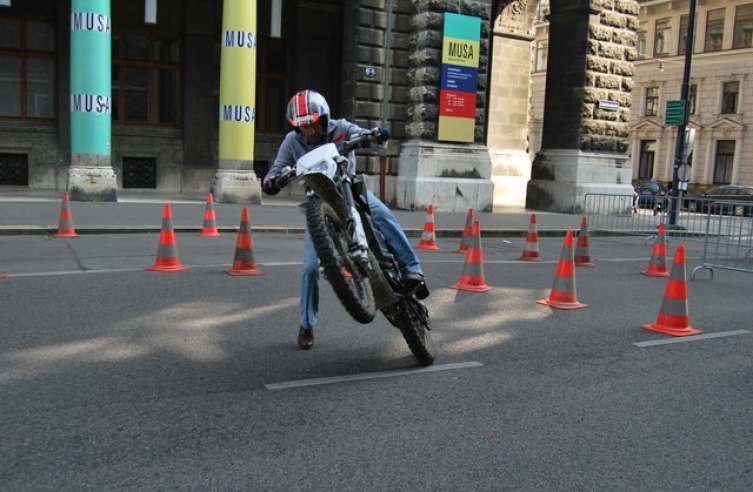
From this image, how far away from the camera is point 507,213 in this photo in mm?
21734

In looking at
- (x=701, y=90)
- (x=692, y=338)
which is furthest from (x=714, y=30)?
(x=692, y=338)

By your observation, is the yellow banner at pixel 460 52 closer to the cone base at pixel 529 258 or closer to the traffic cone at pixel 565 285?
the cone base at pixel 529 258

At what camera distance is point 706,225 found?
11.6 m

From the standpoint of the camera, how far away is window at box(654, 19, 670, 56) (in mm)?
50994

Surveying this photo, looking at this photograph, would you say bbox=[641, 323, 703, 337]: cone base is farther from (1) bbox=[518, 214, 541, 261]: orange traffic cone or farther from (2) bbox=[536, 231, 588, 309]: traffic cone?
(1) bbox=[518, 214, 541, 261]: orange traffic cone

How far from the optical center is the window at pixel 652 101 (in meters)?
51.8

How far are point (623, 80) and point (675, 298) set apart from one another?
59.9 ft

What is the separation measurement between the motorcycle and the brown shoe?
90 centimetres

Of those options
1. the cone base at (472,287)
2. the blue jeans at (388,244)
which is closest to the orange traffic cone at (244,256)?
the cone base at (472,287)

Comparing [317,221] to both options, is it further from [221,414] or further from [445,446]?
[445,446]

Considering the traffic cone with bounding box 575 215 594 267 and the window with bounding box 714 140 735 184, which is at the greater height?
the window with bounding box 714 140 735 184

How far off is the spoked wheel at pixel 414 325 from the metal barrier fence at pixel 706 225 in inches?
254

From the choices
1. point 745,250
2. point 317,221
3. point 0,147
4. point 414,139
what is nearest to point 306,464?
point 317,221

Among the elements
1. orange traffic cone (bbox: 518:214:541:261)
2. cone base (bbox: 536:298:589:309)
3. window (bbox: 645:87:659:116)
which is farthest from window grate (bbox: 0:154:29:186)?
window (bbox: 645:87:659:116)
